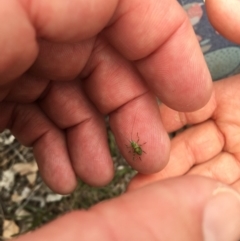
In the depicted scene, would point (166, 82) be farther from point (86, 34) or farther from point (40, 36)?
point (40, 36)

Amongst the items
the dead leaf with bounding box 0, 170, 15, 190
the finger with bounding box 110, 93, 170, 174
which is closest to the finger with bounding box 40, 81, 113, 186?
the finger with bounding box 110, 93, 170, 174

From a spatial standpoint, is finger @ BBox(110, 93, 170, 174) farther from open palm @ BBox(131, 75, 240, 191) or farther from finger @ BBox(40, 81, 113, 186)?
open palm @ BBox(131, 75, 240, 191)

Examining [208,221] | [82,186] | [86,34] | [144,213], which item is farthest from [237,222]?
[82,186]

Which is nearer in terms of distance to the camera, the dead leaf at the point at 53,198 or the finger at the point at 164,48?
the finger at the point at 164,48

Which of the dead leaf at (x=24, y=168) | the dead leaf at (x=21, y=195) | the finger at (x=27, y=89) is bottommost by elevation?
the dead leaf at (x=21, y=195)

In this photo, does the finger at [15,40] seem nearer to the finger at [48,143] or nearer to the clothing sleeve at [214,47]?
the finger at [48,143]

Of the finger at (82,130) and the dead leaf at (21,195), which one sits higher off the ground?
the finger at (82,130)

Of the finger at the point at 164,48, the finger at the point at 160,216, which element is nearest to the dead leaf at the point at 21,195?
the finger at the point at 164,48
